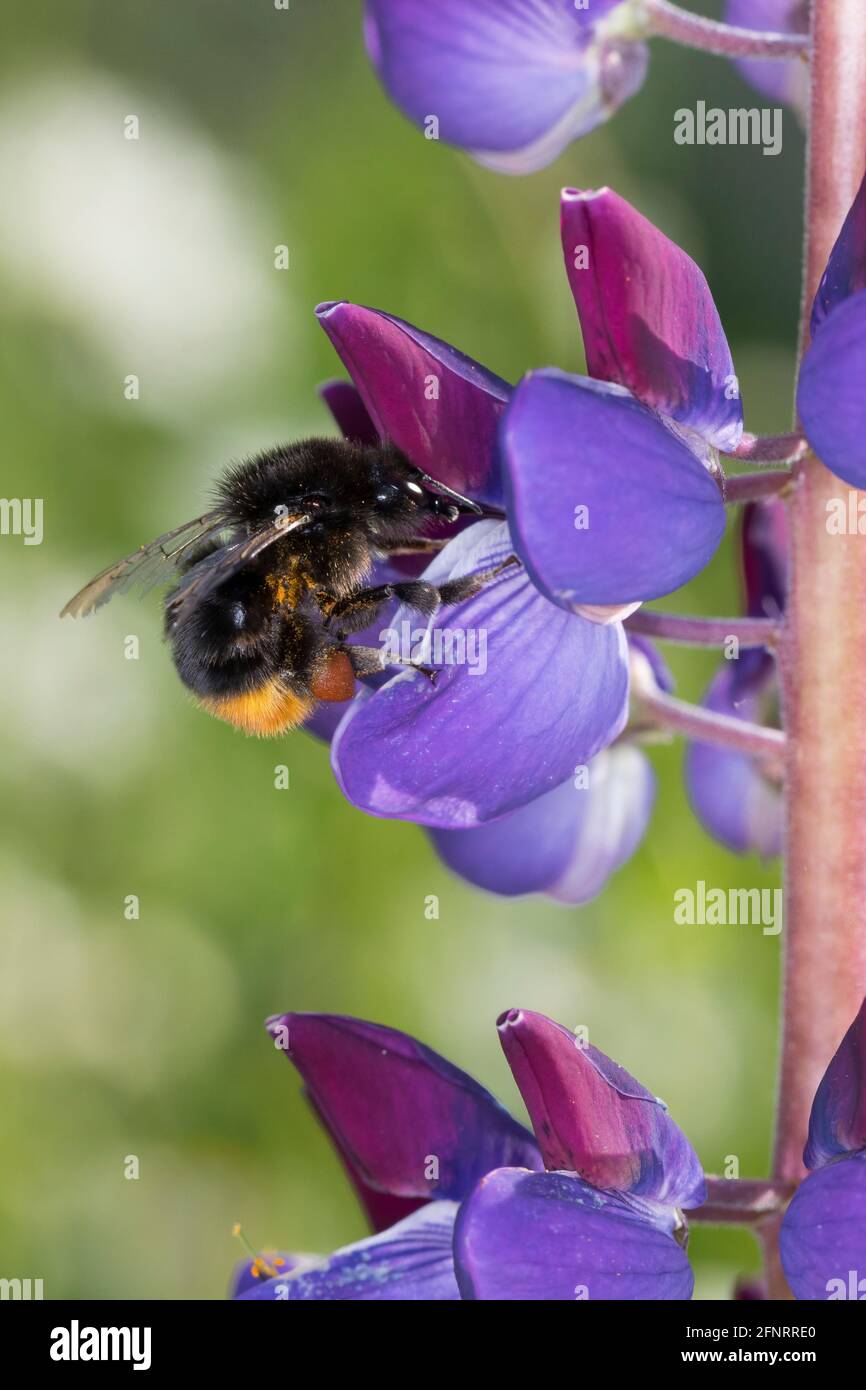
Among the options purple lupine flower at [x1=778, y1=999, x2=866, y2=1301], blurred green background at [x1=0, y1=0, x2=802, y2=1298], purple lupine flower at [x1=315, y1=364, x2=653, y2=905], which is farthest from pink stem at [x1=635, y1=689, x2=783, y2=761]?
blurred green background at [x1=0, y1=0, x2=802, y2=1298]

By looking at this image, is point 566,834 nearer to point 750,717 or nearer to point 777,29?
point 750,717

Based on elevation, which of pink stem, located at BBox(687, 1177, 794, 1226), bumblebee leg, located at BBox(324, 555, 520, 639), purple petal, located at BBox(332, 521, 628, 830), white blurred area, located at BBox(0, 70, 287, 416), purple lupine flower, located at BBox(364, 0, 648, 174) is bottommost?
pink stem, located at BBox(687, 1177, 794, 1226)

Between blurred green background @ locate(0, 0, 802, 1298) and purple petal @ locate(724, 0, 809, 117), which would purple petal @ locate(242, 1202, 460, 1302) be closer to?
purple petal @ locate(724, 0, 809, 117)

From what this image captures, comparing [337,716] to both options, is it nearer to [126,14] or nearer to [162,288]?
[162,288]

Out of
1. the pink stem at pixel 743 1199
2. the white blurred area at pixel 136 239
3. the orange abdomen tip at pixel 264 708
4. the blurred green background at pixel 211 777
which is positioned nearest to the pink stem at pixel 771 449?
the orange abdomen tip at pixel 264 708

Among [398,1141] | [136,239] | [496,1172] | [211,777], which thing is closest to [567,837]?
[398,1141]

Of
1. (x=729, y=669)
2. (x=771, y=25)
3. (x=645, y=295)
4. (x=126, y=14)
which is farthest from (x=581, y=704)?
(x=126, y=14)

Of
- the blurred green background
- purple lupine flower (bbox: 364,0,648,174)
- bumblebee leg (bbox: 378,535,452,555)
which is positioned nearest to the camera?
bumblebee leg (bbox: 378,535,452,555)
